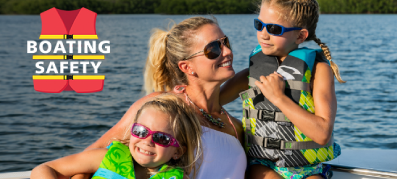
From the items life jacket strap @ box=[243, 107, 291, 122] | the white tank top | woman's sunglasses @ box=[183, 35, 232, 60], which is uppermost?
woman's sunglasses @ box=[183, 35, 232, 60]

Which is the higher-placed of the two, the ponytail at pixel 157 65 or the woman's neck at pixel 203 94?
the ponytail at pixel 157 65

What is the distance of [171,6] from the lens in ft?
219

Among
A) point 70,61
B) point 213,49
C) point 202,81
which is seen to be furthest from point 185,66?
point 70,61

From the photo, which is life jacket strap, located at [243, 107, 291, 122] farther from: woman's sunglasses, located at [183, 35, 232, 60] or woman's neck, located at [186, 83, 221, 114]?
woman's sunglasses, located at [183, 35, 232, 60]

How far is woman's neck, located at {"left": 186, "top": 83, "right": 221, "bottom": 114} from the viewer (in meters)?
2.91

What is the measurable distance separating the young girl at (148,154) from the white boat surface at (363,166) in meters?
1.14

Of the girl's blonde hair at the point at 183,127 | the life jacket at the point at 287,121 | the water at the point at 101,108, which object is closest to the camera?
the girl's blonde hair at the point at 183,127

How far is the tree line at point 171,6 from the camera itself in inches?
2494

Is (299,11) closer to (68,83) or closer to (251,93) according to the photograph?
(251,93)

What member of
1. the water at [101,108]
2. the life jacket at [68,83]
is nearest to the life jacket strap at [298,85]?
the water at [101,108]

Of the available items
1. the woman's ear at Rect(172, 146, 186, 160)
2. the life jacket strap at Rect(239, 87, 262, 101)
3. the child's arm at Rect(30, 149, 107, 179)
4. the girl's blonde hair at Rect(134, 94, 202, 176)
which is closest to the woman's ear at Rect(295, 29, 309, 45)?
the life jacket strap at Rect(239, 87, 262, 101)

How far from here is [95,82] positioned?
1638cm

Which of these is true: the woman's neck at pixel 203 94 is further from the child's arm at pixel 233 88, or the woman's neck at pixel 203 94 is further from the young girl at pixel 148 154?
the young girl at pixel 148 154

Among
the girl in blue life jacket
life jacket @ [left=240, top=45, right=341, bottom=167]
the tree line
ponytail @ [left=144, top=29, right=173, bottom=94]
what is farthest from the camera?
the tree line
